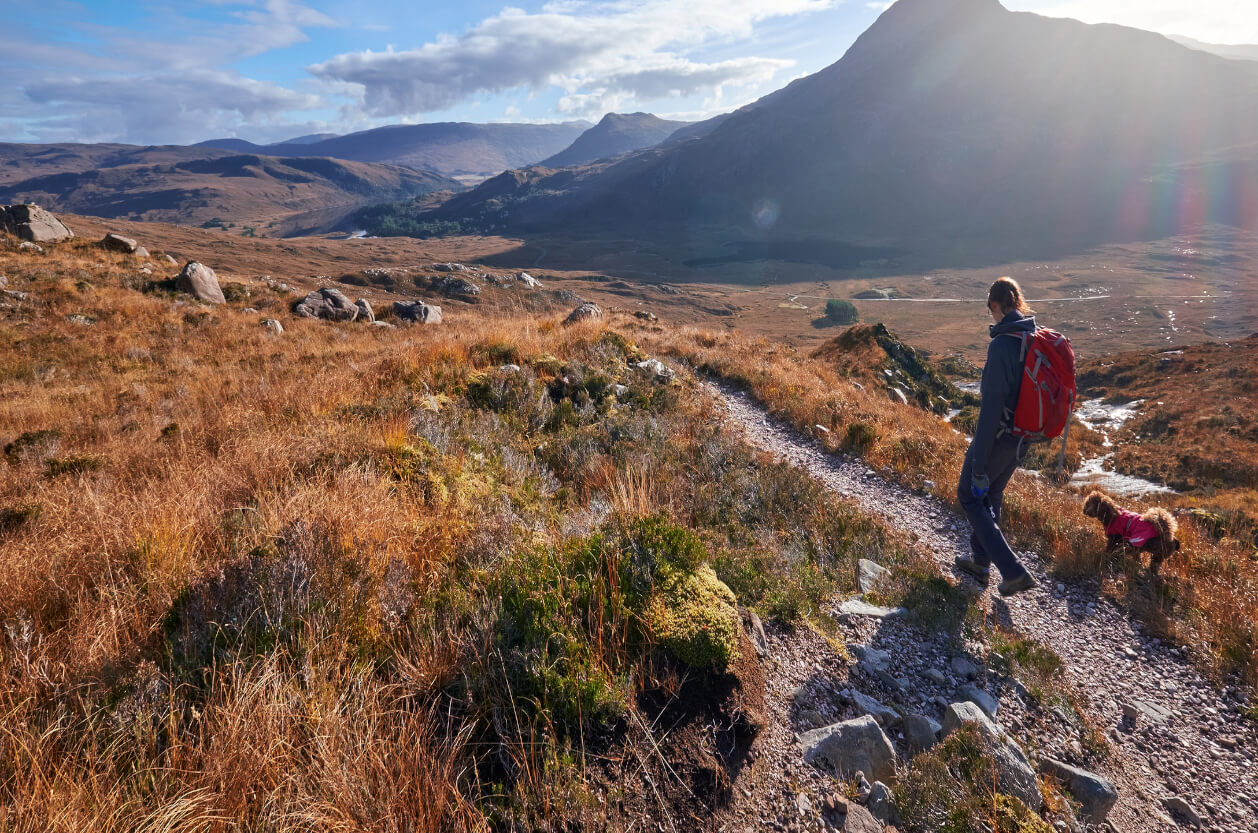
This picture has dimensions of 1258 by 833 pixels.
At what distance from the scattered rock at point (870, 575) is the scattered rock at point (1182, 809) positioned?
1931mm

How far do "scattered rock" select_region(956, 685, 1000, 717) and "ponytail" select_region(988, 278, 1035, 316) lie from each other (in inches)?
120

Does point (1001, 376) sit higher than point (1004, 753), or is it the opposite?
point (1001, 376)

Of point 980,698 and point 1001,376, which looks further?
point 1001,376

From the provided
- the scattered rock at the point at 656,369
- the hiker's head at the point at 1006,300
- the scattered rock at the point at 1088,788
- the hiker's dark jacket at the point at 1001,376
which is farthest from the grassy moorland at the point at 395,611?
the scattered rock at the point at 656,369

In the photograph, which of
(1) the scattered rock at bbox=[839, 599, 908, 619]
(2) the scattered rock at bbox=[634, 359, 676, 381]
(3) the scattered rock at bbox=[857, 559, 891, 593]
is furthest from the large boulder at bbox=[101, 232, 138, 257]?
(1) the scattered rock at bbox=[839, 599, 908, 619]

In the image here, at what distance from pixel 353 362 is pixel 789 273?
466 ft

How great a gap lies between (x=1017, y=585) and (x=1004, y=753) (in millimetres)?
2491

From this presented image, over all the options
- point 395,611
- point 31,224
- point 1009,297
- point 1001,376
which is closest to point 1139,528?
point 1001,376

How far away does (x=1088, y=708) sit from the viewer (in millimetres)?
3547

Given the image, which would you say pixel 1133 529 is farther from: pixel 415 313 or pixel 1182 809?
pixel 415 313

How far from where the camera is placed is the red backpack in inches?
168

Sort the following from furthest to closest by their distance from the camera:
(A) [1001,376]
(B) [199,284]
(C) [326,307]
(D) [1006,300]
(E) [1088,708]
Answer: (C) [326,307] → (B) [199,284] → (D) [1006,300] → (A) [1001,376] → (E) [1088,708]

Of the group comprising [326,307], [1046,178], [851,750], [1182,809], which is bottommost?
[1182,809]

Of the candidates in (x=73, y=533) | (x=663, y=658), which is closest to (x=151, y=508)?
(x=73, y=533)
